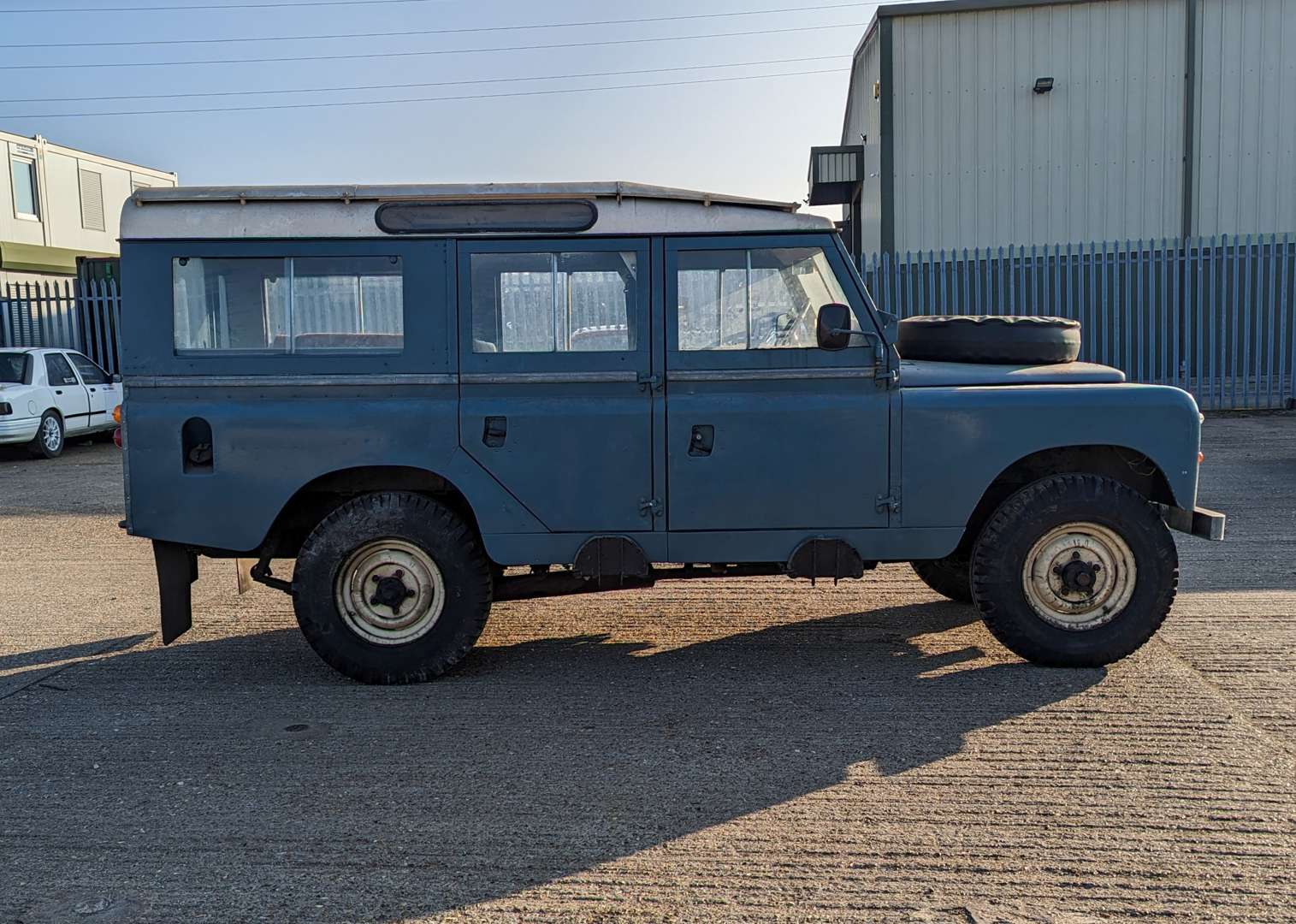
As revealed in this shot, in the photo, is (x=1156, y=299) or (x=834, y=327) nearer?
(x=834, y=327)

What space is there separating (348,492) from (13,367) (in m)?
12.5

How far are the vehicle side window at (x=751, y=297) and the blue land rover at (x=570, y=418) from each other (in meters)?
0.01

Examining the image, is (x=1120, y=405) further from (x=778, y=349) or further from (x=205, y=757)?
(x=205, y=757)

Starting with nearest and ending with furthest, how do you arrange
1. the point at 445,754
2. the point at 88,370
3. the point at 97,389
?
1. the point at 445,754
2. the point at 97,389
3. the point at 88,370

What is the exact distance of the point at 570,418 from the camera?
5410 millimetres

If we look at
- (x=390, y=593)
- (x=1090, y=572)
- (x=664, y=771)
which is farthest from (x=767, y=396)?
(x=390, y=593)

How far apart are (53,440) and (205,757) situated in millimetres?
13073

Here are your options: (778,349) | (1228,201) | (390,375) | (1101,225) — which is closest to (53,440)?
(390,375)

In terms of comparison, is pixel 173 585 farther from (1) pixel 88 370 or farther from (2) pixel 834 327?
(1) pixel 88 370

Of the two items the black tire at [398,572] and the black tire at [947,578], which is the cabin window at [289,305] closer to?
the black tire at [398,572]

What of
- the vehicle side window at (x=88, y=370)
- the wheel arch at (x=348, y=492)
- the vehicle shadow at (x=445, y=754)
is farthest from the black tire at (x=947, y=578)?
the vehicle side window at (x=88, y=370)

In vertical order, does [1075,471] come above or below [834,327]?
below

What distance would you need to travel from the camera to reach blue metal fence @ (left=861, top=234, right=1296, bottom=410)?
17.6m

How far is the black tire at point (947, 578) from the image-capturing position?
21.8ft
